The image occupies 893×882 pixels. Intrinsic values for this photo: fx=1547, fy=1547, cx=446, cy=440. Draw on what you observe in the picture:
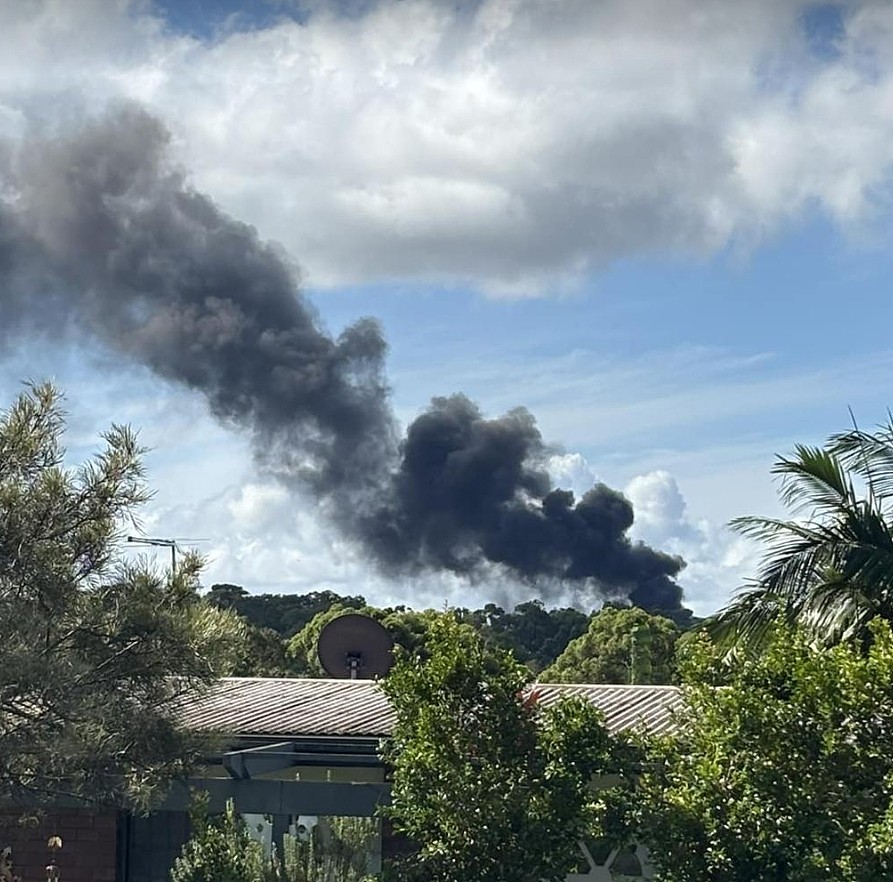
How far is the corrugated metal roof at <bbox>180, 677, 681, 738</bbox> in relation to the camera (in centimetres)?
1761

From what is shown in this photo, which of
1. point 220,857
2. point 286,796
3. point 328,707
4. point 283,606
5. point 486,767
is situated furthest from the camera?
point 283,606

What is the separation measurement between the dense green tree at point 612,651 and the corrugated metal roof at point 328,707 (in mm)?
25752

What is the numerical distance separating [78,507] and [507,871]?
494 centimetres

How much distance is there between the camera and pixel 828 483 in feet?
52.2

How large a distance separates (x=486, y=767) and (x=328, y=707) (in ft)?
20.1

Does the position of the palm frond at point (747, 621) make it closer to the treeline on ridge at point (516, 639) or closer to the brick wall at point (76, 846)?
the brick wall at point (76, 846)

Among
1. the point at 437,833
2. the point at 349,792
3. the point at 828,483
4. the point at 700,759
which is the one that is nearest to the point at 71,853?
the point at 349,792

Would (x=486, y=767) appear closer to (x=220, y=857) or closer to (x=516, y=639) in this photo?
(x=220, y=857)

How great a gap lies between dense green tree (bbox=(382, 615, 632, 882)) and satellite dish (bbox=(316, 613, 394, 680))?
13.1 metres

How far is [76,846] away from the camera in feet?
60.7

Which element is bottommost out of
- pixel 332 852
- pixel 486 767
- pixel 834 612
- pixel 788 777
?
pixel 332 852

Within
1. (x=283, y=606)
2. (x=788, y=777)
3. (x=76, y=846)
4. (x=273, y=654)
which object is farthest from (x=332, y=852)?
(x=283, y=606)

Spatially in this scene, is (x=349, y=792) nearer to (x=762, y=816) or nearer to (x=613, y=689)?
(x=762, y=816)

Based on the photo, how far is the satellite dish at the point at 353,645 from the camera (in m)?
27.5
